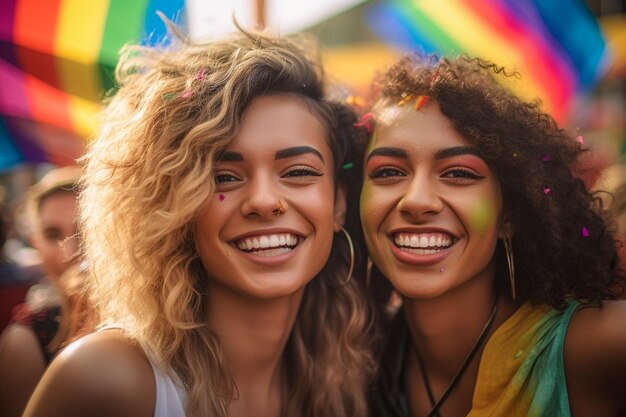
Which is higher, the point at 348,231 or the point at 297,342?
the point at 348,231

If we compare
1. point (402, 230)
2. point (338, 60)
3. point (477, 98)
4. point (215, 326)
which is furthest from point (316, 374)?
point (338, 60)

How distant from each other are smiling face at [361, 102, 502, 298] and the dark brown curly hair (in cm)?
8

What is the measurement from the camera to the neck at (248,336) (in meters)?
2.38

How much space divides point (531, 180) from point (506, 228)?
0.24 m

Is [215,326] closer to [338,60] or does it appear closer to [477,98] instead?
[477,98]

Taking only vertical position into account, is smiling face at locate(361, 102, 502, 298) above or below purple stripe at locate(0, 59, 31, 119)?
below

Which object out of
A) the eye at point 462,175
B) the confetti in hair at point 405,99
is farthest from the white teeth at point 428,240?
the confetti in hair at point 405,99

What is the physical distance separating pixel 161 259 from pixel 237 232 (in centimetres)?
33

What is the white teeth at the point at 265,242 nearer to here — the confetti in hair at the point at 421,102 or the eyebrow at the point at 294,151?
the eyebrow at the point at 294,151

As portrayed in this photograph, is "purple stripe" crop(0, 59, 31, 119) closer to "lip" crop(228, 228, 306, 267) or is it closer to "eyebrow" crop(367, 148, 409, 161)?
"lip" crop(228, 228, 306, 267)

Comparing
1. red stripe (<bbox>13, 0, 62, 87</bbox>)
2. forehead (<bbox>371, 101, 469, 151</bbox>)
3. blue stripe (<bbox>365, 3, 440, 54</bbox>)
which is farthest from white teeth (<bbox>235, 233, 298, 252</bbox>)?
blue stripe (<bbox>365, 3, 440, 54</bbox>)

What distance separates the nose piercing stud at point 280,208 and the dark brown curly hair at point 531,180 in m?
0.70

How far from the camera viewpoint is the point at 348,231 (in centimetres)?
276

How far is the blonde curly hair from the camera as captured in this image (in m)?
2.17
